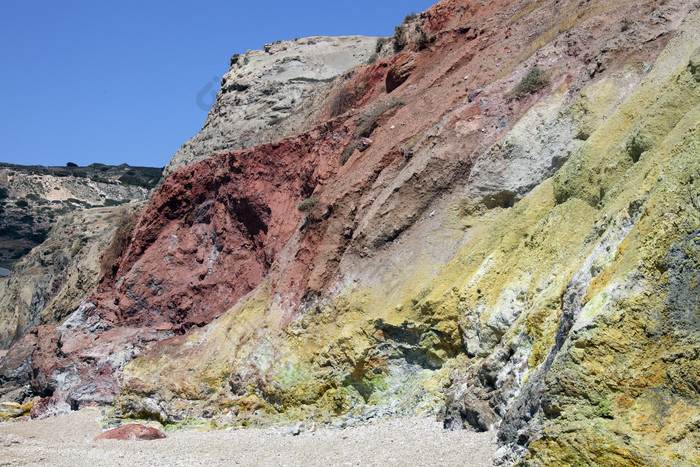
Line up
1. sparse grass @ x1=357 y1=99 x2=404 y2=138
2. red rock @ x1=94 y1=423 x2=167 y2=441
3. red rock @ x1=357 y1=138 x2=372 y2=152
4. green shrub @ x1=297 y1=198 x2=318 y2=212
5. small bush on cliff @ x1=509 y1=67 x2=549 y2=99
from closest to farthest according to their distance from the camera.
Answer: small bush on cliff @ x1=509 y1=67 x2=549 y2=99, red rock @ x1=94 y1=423 x2=167 y2=441, green shrub @ x1=297 y1=198 x2=318 y2=212, red rock @ x1=357 y1=138 x2=372 y2=152, sparse grass @ x1=357 y1=99 x2=404 y2=138

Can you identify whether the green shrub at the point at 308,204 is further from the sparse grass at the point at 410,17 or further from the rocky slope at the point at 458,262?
the sparse grass at the point at 410,17

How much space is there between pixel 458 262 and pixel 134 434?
9100 mm

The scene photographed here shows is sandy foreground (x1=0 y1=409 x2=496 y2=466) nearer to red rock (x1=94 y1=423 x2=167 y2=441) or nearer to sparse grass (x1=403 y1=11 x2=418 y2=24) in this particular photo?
red rock (x1=94 y1=423 x2=167 y2=441)

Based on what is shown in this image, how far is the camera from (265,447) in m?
12.6

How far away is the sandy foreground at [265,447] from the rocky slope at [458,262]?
0.62 m

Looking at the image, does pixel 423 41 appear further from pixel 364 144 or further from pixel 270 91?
pixel 270 91

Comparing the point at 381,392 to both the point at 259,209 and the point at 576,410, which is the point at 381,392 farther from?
the point at 259,209

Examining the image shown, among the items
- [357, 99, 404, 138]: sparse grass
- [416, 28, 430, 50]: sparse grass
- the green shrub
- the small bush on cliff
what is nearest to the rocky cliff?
the green shrub

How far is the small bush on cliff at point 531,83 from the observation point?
1571cm

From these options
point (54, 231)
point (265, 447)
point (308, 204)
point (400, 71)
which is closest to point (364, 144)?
point (308, 204)

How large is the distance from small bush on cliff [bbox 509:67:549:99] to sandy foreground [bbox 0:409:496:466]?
8.35 metres

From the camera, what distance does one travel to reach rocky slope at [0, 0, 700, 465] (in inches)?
273

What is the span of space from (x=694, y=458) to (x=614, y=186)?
5247 millimetres

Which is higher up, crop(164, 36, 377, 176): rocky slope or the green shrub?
crop(164, 36, 377, 176): rocky slope
